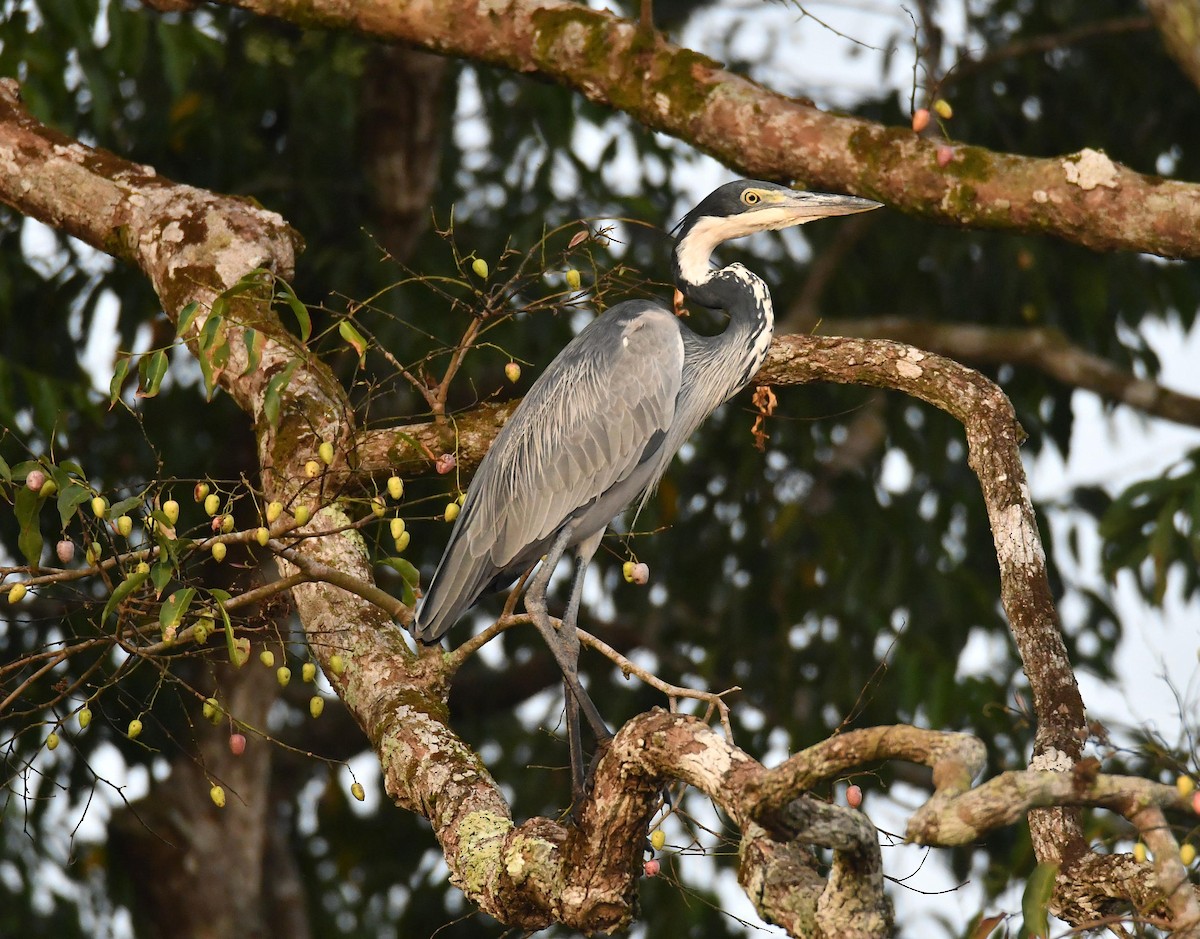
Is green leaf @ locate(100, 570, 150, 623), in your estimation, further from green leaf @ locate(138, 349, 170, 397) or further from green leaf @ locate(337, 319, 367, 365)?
green leaf @ locate(337, 319, 367, 365)

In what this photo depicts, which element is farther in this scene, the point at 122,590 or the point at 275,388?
the point at 275,388

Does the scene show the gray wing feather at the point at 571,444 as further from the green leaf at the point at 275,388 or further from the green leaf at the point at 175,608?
the green leaf at the point at 175,608

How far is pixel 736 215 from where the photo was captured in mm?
3867

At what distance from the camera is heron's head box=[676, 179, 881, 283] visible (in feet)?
12.5

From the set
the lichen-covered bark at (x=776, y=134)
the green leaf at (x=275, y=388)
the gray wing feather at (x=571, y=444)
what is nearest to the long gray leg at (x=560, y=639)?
the gray wing feather at (x=571, y=444)

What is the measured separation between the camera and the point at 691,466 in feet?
21.4

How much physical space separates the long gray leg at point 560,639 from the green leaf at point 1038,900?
1.14 m

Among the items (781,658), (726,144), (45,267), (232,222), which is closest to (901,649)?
(781,658)

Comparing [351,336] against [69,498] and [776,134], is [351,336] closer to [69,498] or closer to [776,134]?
[69,498]

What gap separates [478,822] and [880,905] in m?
0.88

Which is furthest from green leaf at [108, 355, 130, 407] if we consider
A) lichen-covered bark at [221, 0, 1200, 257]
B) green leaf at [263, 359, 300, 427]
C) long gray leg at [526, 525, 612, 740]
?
lichen-covered bark at [221, 0, 1200, 257]

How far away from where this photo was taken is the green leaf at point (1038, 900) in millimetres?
1983

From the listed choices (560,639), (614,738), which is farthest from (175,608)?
(560,639)

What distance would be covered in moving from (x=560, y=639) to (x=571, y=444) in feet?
1.53
